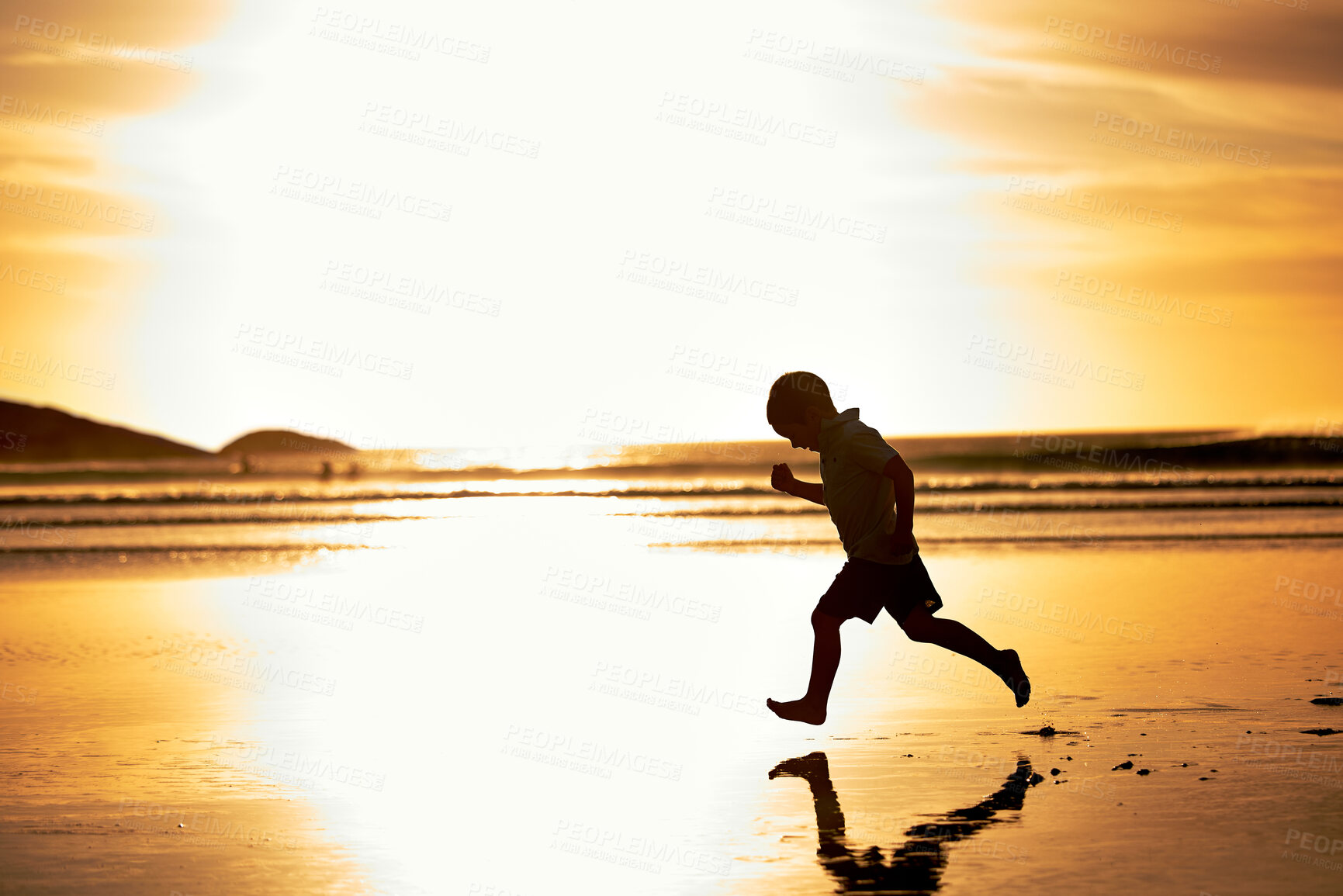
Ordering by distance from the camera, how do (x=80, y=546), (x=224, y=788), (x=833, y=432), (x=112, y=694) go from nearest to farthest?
(x=224, y=788)
(x=833, y=432)
(x=112, y=694)
(x=80, y=546)

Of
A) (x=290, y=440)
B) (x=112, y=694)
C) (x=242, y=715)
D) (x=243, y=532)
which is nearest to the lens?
(x=242, y=715)

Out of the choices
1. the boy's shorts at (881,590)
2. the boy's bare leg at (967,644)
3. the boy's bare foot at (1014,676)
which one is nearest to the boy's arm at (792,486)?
the boy's shorts at (881,590)

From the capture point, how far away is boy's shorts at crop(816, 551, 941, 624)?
6176mm

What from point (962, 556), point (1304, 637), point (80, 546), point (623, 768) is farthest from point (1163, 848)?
point (80, 546)

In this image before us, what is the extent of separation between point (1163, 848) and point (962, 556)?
11.1 metres

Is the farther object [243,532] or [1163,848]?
[243,532]

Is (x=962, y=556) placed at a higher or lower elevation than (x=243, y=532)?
lower

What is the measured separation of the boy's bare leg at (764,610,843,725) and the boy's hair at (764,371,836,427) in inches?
39.4

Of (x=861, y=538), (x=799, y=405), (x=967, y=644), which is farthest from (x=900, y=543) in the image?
(x=799, y=405)

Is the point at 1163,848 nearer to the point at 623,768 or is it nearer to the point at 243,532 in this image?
the point at 623,768

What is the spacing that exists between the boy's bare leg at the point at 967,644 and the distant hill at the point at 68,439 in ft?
262

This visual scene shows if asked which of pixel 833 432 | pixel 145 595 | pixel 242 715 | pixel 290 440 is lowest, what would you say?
pixel 242 715

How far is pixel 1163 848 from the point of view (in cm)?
428

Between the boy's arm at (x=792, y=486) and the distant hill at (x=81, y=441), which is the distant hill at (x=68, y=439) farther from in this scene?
the boy's arm at (x=792, y=486)
